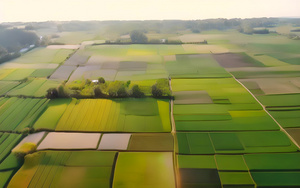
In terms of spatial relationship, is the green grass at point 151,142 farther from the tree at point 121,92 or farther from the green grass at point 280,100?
the green grass at point 280,100

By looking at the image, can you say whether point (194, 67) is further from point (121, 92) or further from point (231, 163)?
point (231, 163)

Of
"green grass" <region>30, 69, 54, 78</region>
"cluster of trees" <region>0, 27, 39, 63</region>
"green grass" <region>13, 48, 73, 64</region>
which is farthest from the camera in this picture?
"cluster of trees" <region>0, 27, 39, 63</region>

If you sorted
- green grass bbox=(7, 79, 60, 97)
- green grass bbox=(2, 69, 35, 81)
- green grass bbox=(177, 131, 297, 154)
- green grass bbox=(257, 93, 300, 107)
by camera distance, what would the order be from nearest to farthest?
green grass bbox=(177, 131, 297, 154) → green grass bbox=(257, 93, 300, 107) → green grass bbox=(7, 79, 60, 97) → green grass bbox=(2, 69, 35, 81)

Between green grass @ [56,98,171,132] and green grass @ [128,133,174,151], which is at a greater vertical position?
green grass @ [56,98,171,132]

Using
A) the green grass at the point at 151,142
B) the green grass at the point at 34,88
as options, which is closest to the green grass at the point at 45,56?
the green grass at the point at 34,88

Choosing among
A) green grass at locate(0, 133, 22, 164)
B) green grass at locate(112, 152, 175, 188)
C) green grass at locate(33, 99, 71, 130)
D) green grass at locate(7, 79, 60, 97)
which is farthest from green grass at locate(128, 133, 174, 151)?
green grass at locate(7, 79, 60, 97)

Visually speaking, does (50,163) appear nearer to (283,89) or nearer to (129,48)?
(283,89)

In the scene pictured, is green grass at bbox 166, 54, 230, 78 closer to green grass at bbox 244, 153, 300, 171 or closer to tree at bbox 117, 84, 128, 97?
tree at bbox 117, 84, 128, 97
